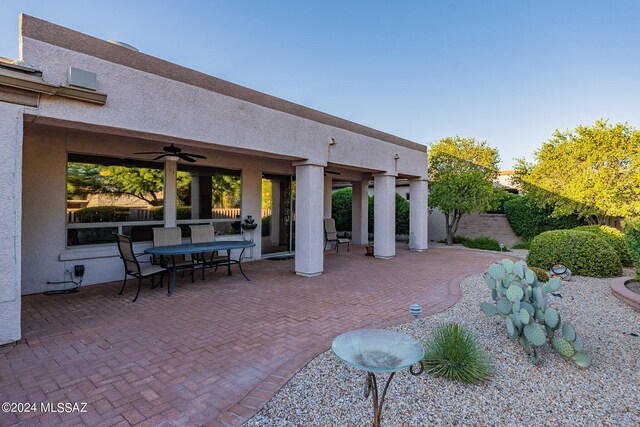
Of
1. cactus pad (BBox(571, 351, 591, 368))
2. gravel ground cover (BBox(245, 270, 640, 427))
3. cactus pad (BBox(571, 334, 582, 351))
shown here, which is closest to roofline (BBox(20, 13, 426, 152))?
gravel ground cover (BBox(245, 270, 640, 427))

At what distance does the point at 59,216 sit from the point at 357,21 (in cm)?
1144

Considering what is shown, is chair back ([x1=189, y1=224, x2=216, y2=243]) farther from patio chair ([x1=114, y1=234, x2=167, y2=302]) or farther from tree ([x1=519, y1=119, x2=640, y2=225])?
tree ([x1=519, y1=119, x2=640, y2=225])

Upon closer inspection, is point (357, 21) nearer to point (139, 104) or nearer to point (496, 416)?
point (139, 104)

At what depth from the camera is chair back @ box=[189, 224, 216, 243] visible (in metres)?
8.87

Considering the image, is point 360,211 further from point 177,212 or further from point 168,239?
point 168,239

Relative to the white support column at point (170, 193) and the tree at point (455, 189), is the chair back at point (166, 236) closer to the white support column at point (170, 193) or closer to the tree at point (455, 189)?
the white support column at point (170, 193)

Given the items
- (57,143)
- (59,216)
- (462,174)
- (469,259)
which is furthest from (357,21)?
(59,216)

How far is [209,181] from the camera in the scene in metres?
9.91

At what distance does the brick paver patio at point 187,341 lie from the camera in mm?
3090

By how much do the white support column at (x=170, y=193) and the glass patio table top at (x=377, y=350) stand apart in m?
7.34

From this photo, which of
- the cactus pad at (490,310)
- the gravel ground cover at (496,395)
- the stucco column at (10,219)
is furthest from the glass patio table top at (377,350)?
the stucco column at (10,219)

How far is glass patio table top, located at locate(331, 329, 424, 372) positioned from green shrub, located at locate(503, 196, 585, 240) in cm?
1530

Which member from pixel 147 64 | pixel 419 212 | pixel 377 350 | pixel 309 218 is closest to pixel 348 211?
pixel 419 212

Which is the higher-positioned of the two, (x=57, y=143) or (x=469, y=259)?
(x=57, y=143)
